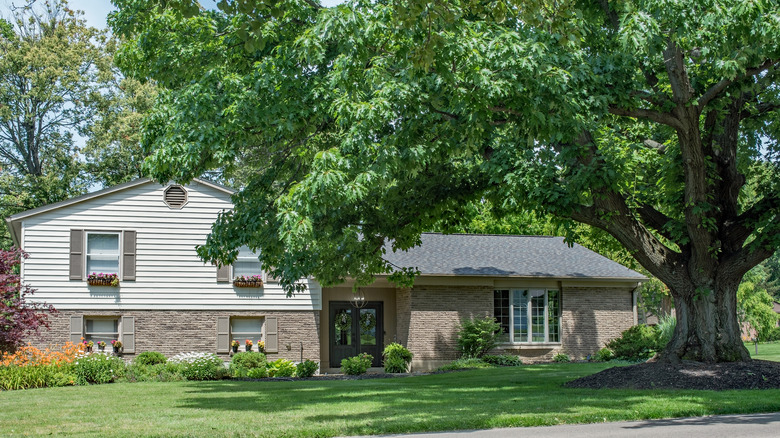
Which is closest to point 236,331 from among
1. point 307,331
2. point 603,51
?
point 307,331

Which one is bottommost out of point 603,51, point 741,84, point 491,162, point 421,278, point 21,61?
point 421,278

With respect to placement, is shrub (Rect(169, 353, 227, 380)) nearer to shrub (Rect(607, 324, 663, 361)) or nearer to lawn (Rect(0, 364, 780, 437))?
lawn (Rect(0, 364, 780, 437))

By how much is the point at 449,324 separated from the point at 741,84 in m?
13.6

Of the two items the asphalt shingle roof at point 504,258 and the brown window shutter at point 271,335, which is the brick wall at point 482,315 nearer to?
the asphalt shingle roof at point 504,258

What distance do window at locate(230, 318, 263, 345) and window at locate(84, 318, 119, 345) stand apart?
136 inches

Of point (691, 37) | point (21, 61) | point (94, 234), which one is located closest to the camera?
point (691, 37)

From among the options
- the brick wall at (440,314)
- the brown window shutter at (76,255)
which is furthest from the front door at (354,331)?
the brown window shutter at (76,255)

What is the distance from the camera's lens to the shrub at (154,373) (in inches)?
791

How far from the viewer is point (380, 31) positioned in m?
11.1

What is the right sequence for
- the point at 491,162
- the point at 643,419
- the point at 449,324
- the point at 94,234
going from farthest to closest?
the point at 449,324
the point at 94,234
the point at 491,162
the point at 643,419

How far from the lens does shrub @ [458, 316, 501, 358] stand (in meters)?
23.8

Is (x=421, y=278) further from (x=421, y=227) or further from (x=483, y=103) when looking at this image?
(x=483, y=103)

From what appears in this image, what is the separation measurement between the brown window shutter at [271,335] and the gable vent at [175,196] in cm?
448

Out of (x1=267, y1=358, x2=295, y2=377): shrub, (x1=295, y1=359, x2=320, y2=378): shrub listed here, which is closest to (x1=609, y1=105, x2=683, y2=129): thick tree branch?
(x1=295, y1=359, x2=320, y2=378): shrub
